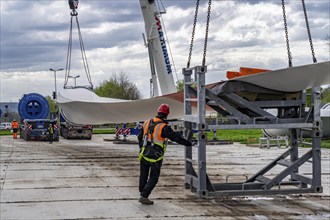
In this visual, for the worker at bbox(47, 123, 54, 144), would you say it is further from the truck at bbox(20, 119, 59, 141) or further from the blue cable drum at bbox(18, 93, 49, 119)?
the blue cable drum at bbox(18, 93, 49, 119)

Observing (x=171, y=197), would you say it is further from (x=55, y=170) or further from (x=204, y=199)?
(x=55, y=170)

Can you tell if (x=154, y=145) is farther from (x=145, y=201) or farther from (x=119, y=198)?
(x=119, y=198)

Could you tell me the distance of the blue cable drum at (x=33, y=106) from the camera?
36.8 metres

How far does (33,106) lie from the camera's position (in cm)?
3716

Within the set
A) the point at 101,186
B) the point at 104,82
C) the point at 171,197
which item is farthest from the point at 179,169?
the point at 104,82

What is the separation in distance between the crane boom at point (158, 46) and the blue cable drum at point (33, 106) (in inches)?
584

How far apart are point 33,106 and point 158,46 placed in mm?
15908

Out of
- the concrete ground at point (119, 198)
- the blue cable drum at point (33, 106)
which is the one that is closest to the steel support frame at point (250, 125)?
the concrete ground at point (119, 198)

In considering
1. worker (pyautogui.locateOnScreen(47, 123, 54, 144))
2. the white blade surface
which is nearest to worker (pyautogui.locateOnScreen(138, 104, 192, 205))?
the white blade surface

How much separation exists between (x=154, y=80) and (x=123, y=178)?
11093 mm

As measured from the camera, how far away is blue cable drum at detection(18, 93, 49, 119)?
36812 millimetres

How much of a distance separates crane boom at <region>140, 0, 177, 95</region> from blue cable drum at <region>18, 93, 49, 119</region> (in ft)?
48.7

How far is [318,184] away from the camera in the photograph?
10.1m

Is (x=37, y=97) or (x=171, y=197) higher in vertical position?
(x=37, y=97)
